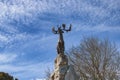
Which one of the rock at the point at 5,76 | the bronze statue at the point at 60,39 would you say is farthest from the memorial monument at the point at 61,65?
the rock at the point at 5,76

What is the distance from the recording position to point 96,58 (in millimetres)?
34188

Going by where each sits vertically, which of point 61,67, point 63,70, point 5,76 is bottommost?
point 63,70

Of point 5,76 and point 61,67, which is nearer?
point 61,67

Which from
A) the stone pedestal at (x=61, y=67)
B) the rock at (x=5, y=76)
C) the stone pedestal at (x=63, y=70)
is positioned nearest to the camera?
the stone pedestal at (x=63, y=70)

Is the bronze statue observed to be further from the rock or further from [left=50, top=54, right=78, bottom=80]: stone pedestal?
the rock

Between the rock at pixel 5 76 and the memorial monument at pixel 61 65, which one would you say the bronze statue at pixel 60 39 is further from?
the rock at pixel 5 76

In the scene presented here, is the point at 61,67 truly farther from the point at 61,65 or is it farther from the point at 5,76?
the point at 5,76

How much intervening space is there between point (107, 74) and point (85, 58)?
313 centimetres

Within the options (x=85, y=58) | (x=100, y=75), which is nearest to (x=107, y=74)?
(x=100, y=75)

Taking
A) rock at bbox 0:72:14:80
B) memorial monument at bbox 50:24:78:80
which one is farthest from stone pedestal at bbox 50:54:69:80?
rock at bbox 0:72:14:80

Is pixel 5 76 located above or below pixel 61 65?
above

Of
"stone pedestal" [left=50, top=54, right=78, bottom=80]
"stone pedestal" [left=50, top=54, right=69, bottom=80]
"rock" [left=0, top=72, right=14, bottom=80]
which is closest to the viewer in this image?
"stone pedestal" [left=50, top=54, right=78, bottom=80]

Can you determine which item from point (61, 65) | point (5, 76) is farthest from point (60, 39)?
point (5, 76)

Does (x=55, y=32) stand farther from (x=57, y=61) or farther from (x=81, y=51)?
(x=81, y=51)
